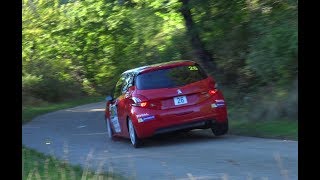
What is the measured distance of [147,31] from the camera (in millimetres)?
26203

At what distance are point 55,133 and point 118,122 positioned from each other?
3567 mm

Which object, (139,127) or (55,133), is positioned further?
(55,133)

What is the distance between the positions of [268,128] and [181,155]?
2.85 m

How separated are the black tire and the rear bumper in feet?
1.26

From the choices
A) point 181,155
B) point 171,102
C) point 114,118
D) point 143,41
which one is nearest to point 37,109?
point 143,41

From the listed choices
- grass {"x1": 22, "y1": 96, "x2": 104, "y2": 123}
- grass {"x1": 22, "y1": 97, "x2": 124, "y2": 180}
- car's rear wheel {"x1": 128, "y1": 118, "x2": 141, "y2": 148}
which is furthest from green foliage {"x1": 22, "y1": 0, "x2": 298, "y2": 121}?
grass {"x1": 22, "y1": 97, "x2": 124, "y2": 180}

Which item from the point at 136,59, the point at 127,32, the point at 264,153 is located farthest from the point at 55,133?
the point at 127,32

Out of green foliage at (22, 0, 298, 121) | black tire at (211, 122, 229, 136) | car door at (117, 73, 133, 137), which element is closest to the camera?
black tire at (211, 122, 229, 136)

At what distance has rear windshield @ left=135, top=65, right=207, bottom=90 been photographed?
1232cm

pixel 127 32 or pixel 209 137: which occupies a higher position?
pixel 209 137

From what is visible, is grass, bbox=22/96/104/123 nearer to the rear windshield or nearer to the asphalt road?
the asphalt road

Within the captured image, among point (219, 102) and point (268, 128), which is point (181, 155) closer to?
point (219, 102)

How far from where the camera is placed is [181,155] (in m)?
10.7
